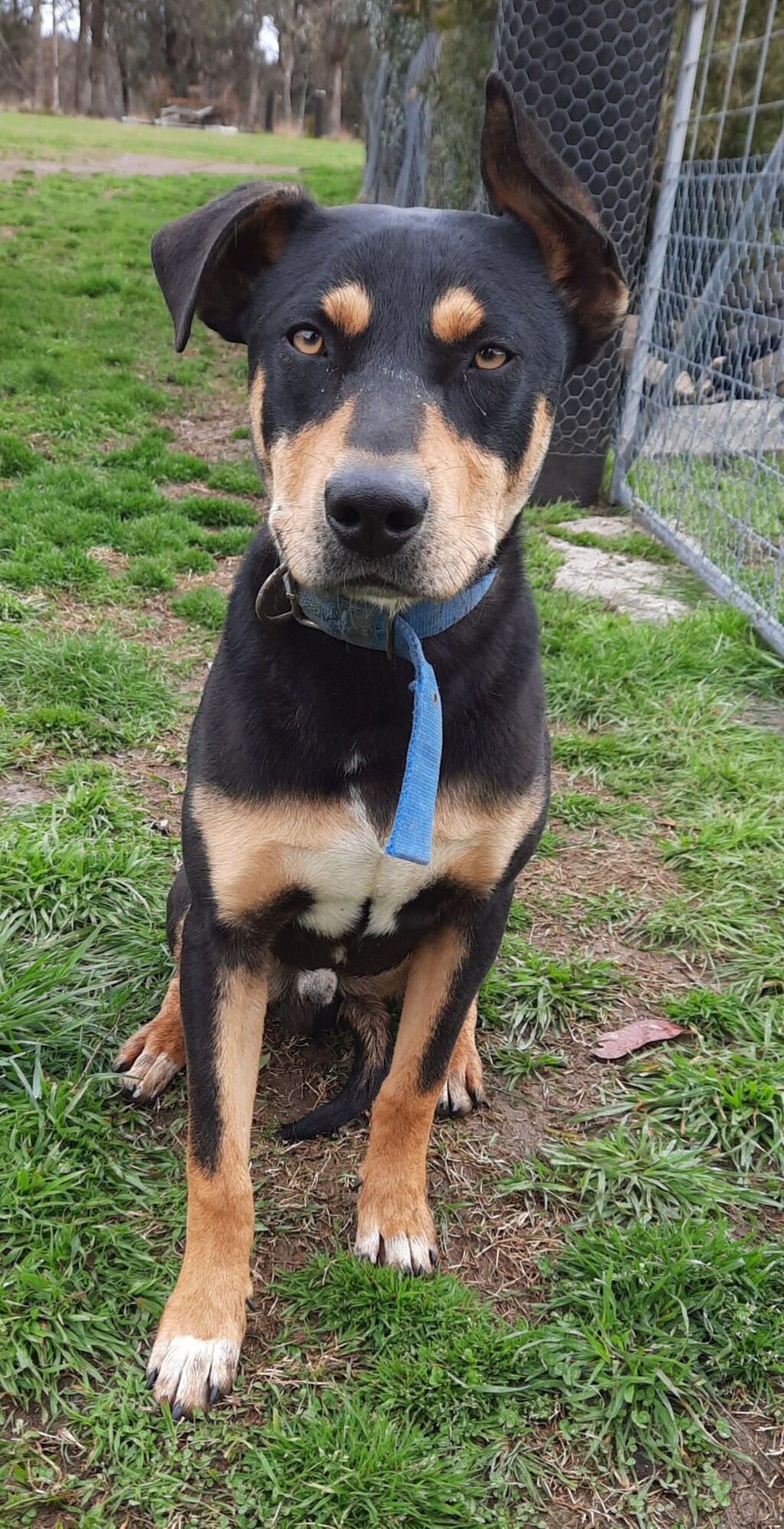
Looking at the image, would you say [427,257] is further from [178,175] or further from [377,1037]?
[178,175]

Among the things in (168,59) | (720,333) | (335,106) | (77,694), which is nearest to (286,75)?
(168,59)

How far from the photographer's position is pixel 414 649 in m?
2.01

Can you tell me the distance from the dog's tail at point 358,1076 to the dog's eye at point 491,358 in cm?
155

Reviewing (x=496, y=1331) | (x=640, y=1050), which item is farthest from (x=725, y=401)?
(x=496, y=1331)

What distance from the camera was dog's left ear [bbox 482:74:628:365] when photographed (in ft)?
6.50

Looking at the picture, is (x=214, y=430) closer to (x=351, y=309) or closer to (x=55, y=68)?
(x=351, y=309)

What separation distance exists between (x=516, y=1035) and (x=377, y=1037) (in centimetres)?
48

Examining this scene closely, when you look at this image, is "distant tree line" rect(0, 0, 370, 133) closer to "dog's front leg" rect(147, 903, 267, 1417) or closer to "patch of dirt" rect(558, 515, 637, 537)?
"patch of dirt" rect(558, 515, 637, 537)

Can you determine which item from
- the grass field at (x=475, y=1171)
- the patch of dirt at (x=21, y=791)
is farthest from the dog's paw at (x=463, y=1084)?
the patch of dirt at (x=21, y=791)

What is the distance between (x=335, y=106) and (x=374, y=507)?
188ft

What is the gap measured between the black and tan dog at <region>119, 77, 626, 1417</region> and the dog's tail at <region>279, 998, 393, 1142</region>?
21 cm

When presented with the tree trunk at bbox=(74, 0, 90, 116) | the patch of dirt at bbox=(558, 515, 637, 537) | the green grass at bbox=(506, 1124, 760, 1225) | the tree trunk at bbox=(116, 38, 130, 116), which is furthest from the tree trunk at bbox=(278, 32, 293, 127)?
the green grass at bbox=(506, 1124, 760, 1225)

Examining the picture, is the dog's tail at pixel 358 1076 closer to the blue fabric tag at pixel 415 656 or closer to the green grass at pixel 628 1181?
the green grass at pixel 628 1181

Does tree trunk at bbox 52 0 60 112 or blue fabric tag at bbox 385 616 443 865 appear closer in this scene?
blue fabric tag at bbox 385 616 443 865
